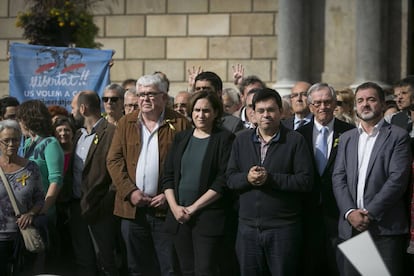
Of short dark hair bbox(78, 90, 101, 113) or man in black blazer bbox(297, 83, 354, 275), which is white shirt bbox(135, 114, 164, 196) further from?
man in black blazer bbox(297, 83, 354, 275)

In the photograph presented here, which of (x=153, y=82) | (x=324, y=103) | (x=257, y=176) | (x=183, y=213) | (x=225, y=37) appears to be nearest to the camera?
(x=257, y=176)

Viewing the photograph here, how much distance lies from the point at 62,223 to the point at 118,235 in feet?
2.02

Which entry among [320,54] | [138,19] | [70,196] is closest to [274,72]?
[320,54]

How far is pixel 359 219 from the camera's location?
277 inches

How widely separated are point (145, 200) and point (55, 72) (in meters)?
3.85

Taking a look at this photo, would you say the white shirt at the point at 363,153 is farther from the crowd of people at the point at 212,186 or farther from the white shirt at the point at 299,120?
the white shirt at the point at 299,120

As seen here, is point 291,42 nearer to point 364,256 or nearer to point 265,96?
point 265,96

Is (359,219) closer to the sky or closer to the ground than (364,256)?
closer to the ground

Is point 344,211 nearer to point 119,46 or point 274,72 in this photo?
point 274,72

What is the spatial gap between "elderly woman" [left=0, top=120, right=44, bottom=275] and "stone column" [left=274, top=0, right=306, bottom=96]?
5692 mm

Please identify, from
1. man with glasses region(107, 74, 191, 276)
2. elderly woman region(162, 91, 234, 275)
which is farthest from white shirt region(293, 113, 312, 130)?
man with glasses region(107, 74, 191, 276)

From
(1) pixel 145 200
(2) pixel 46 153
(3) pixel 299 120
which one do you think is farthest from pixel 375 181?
(2) pixel 46 153

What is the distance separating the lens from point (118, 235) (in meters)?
8.51

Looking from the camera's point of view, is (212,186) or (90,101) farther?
(90,101)
